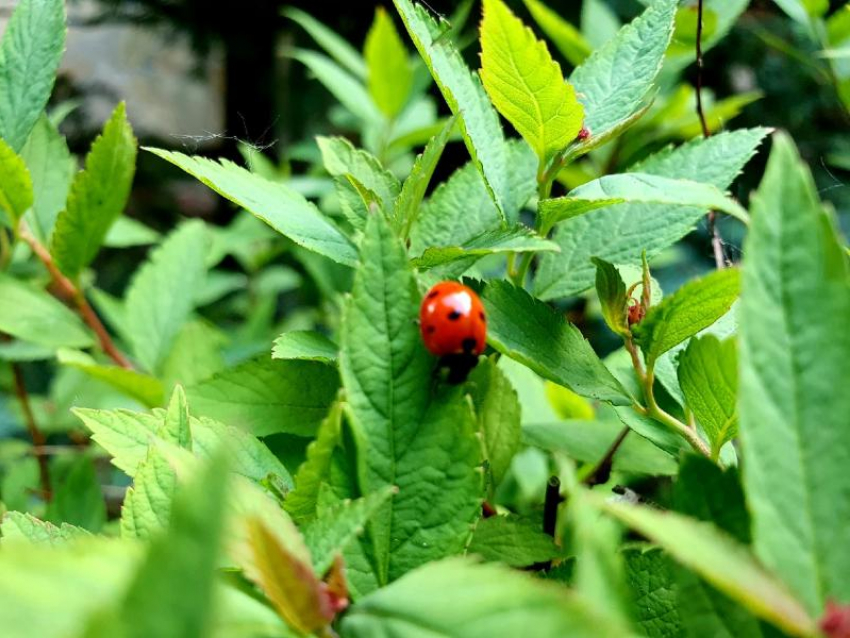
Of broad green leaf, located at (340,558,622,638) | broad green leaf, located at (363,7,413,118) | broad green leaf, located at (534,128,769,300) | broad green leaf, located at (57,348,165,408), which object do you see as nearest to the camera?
broad green leaf, located at (340,558,622,638)

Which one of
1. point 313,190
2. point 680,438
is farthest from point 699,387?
point 313,190

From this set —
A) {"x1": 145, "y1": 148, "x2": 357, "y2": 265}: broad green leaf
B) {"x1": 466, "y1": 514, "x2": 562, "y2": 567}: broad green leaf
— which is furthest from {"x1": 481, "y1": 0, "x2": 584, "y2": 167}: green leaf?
{"x1": 466, "y1": 514, "x2": 562, "y2": 567}: broad green leaf

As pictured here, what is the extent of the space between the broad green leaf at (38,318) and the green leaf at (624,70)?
55 cm

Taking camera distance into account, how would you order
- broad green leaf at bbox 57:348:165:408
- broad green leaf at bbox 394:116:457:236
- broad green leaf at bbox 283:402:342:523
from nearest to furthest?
1. broad green leaf at bbox 283:402:342:523
2. broad green leaf at bbox 394:116:457:236
3. broad green leaf at bbox 57:348:165:408

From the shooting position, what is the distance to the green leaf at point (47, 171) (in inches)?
29.8

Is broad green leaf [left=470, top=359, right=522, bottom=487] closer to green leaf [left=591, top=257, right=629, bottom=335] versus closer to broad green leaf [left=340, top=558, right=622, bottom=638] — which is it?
green leaf [left=591, top=257, right=629, bottom=335]

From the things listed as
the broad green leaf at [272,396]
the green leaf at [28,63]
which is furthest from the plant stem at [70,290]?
the broad green leaf at [272,396]

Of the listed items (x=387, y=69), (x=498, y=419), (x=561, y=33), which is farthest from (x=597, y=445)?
(x=387, y=69)

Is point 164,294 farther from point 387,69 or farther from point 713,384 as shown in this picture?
point 713,384

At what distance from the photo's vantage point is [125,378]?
71 cm

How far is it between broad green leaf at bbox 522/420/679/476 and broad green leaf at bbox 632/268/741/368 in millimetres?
142

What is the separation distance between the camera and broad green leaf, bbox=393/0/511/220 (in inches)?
17.9

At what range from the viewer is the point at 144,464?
372 mm

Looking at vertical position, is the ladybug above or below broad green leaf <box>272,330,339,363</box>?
above
